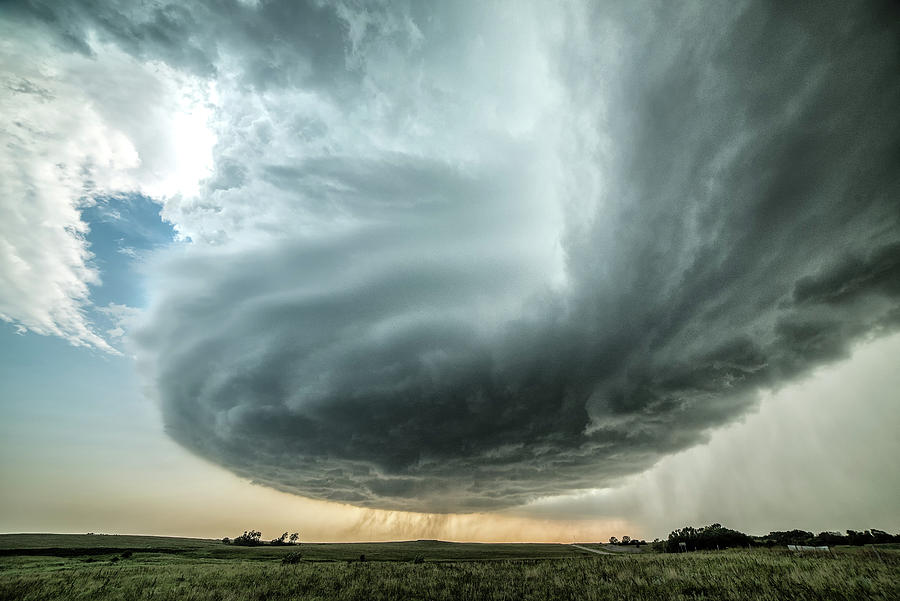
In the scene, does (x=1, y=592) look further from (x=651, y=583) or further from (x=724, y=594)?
(x=724, y=594)

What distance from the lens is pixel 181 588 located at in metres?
29.0

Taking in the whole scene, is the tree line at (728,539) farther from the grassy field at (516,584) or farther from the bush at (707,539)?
the grassy field at (516,584)

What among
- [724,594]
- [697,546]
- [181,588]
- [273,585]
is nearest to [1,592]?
[181,588]

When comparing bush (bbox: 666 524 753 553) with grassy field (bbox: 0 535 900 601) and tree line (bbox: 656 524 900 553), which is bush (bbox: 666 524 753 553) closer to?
tree line (bbox: 656 524 900 553)

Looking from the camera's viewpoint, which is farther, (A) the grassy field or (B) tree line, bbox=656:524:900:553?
(B) tree line, bbox=656:524:900:553

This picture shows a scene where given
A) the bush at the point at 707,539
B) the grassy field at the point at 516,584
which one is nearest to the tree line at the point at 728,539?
the bush at the point at 707,539

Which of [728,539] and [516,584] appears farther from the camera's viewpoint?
[728,539]

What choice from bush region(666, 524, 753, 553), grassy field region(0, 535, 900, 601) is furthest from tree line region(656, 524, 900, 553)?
grassy field region(0, 535, 900, 601)

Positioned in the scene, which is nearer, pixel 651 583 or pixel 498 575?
pixel 651 583

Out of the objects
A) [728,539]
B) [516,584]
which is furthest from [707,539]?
[516,584]

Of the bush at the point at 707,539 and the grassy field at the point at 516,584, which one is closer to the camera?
the grassy field at the point at 516,584

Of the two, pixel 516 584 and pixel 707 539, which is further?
pixel 707 539

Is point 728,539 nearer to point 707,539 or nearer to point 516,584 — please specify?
point 707,539

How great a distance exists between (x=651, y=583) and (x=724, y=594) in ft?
16.9
